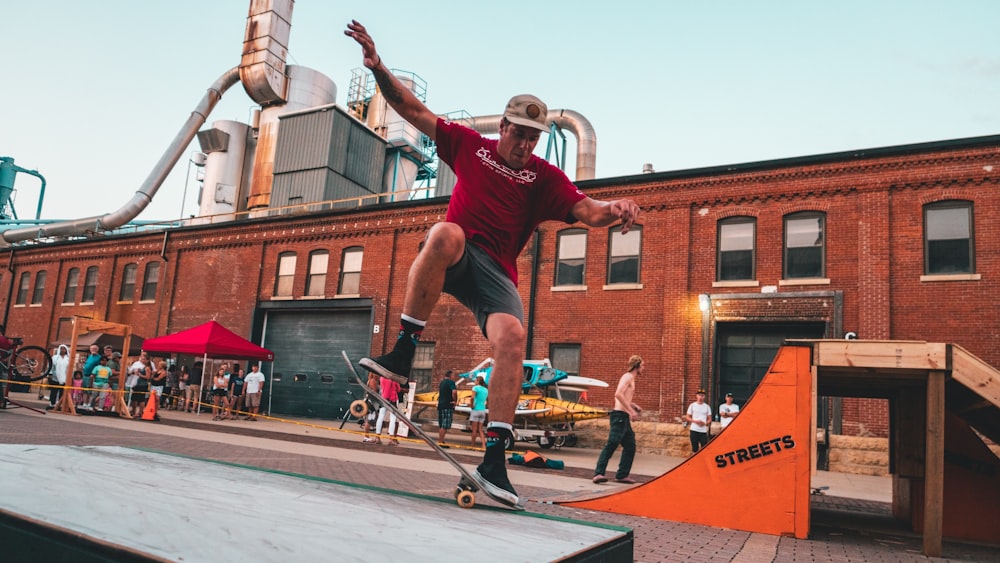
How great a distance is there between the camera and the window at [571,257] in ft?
67.9

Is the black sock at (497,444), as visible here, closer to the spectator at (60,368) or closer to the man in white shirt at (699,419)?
the man in white shirt at (699,419)

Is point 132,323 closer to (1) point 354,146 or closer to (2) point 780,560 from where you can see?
(1) point 354,146

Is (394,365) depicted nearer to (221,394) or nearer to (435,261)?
(435,261)

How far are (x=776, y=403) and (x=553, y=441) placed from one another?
11692 millimetres

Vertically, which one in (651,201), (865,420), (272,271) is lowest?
(865,420)

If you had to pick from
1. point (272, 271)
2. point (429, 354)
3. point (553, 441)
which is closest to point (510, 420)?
point (553, 441)

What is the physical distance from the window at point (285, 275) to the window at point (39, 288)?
1569cm

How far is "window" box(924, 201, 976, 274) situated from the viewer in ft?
52.6

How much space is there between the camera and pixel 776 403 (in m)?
6.23

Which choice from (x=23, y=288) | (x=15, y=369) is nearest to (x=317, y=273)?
(x=15, y=369)

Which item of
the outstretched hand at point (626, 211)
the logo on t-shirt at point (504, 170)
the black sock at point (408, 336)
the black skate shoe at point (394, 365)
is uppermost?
the logo on t-shirt at point (504, 170)

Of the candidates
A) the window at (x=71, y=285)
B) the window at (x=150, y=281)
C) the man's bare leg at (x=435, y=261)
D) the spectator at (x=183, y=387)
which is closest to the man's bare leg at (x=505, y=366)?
the man's bare leg at (x=435, y=261)

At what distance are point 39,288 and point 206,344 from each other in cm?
2119

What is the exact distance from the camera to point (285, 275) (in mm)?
26297
